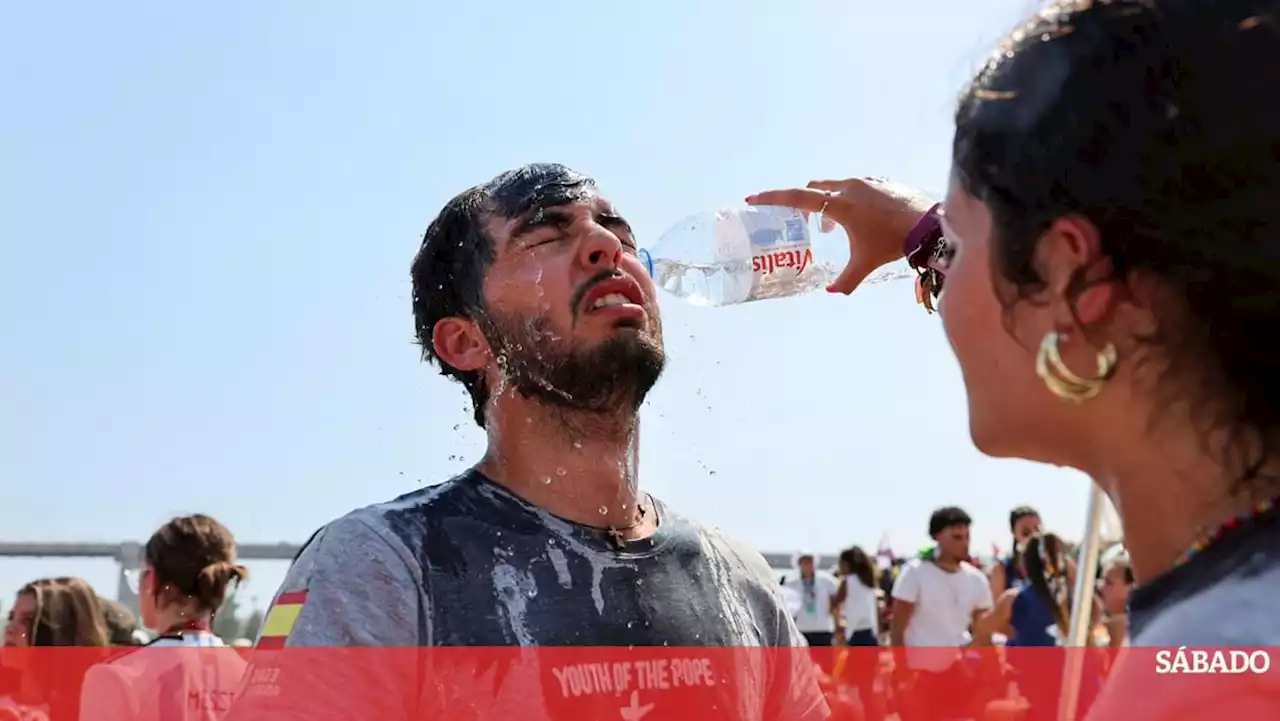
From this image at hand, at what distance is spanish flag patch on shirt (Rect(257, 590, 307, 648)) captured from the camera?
1860mm

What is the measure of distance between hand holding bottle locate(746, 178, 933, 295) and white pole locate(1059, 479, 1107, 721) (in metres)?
1.93

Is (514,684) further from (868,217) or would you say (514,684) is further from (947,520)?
(947,520)

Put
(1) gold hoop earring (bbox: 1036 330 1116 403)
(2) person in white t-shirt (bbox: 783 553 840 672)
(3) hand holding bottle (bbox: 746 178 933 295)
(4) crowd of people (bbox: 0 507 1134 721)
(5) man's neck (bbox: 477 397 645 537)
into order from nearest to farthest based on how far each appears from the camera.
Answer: (1) gold hoop earring (bbox: 1036 330 1116 403) → (3) hand holding bottle (bbox: 746 178 933 295) → (5) man's neck (bbox: 477 397 645 537) → (4) crowd of people (bbox: 0 507 1134 721) → (2) person in white t-shirt (bbox: 783 553 840 672)

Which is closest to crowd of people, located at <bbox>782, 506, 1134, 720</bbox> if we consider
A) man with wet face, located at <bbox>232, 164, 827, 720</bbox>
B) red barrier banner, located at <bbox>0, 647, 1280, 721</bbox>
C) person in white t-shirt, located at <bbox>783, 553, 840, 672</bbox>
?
person in white t-shirt, located at <bbox>783, 553, 840, 672</bbox>

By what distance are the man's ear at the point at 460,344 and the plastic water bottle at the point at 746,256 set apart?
804mm

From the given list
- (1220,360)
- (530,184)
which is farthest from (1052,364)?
(530,184)

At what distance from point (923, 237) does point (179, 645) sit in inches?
110

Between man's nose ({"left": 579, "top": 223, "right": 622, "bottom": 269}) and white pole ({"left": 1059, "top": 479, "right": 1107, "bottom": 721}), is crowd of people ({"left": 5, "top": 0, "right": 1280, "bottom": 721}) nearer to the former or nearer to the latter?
man's nose ({"left": 579, "top": 223, "right": 622, "bottom": 269})

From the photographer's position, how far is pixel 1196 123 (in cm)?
94

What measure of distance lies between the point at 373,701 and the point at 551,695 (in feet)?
0.90

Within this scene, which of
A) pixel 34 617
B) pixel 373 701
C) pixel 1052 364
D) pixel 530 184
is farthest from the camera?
pixel 34 617

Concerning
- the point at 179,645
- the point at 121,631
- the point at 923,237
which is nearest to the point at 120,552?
the point at 121,631

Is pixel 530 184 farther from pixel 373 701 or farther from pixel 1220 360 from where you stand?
pixel 1220 360

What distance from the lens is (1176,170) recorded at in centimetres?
94
